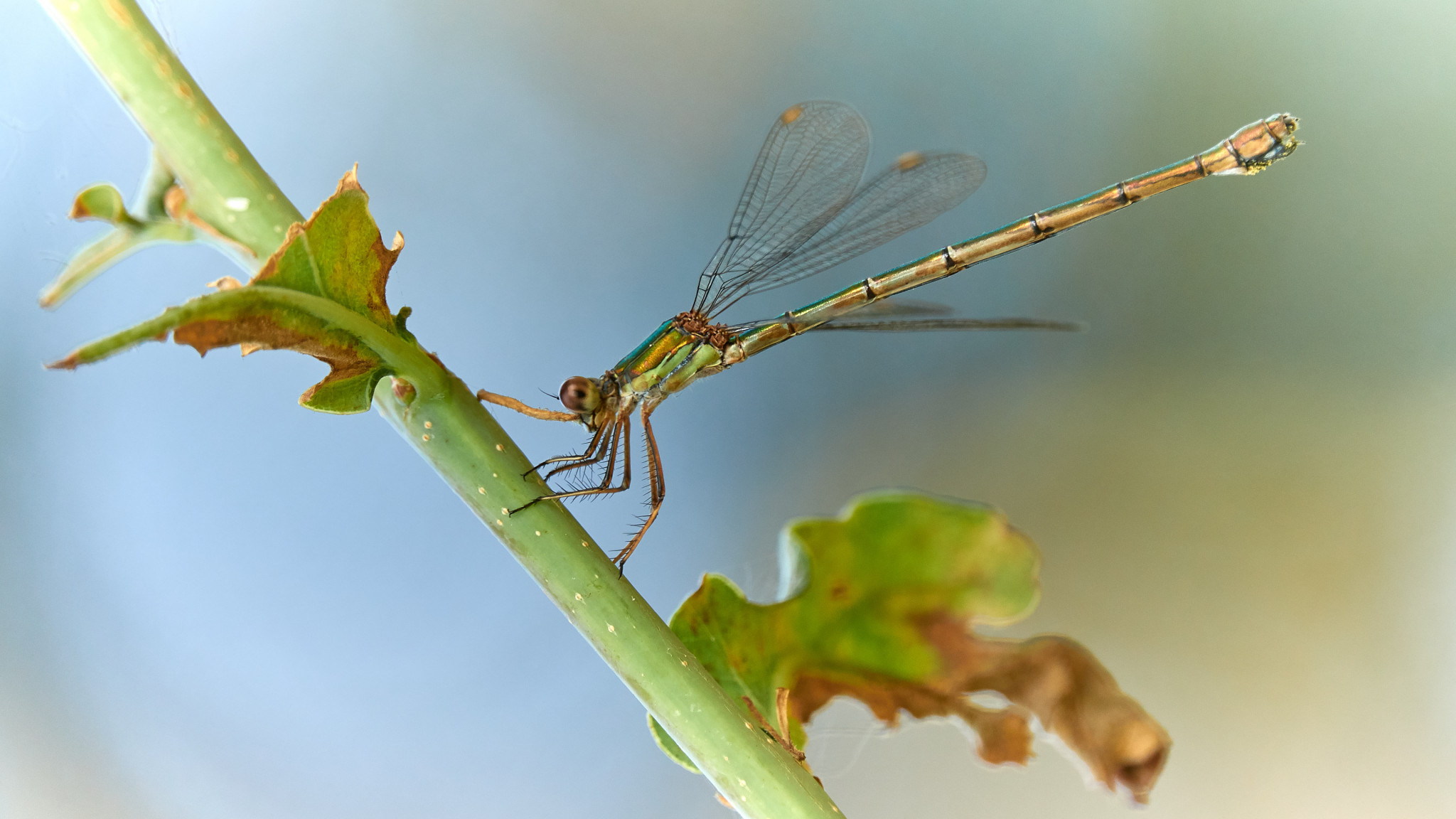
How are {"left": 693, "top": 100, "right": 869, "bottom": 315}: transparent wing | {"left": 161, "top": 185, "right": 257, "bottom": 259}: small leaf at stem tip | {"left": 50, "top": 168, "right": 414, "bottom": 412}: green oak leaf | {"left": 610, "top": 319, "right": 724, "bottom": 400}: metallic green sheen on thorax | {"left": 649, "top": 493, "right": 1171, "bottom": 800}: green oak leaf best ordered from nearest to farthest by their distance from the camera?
{"left": 50, "top": 168, "right": 414, "bottom": 412}: green oak leaf
{"left": 161, "top": 185, "right": 257, "bottom": 259}: small leaf at stem tip
{"left": 649, "top": 493, "right": 1171, "bottom": 800}: green oak leaf
{"left": 610, "top": 319, "right": 724, "bottom": 400}: metallic green sheen on thorax
{"left": 693, "top": 100, "right": 869, "bottom": 315}: transparent wing

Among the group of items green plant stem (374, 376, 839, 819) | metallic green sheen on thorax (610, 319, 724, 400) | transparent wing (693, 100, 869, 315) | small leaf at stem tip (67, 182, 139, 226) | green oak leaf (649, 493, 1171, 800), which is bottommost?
green oak leaf (649, 493, 1171, 800)

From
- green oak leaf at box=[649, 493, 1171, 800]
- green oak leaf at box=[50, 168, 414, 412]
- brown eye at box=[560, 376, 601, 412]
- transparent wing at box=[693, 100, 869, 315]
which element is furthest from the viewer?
transparent wing at box=[693, 100, 869, 315]

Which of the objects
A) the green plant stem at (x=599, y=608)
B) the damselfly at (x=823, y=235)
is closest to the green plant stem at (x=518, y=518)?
the green plant stem at (x=599, y=608)

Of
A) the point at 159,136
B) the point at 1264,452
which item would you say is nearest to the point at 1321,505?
the point at 1264,452

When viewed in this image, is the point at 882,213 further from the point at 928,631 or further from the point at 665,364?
the point at 928,631

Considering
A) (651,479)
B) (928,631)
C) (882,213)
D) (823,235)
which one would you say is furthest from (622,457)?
(882,213)

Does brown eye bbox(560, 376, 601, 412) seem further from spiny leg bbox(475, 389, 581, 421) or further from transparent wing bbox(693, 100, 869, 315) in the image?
transparent wing bbox(693, 100, 869, 315)

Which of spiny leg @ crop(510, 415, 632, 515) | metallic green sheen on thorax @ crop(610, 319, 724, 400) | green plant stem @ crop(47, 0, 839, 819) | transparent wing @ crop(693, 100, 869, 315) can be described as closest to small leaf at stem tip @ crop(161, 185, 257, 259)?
green plant stem @ crop(47, 0, 839, 819)
